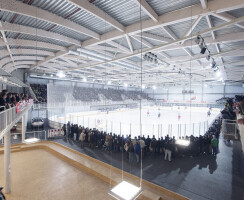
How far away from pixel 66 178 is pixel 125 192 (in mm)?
5351

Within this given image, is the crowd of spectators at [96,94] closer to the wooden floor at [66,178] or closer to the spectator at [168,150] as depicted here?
the spectator at [168,150]

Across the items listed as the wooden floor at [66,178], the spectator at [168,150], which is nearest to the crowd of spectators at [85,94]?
the wooden floor at [66,178]

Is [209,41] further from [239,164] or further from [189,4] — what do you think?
[239,164]

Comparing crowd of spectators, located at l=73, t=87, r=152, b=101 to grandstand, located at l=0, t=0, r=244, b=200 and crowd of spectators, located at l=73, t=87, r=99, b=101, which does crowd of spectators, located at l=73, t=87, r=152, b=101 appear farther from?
grandstand, located at l=0, t=0, r=244, b=200

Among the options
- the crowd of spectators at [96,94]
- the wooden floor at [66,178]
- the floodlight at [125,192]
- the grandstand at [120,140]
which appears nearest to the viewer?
the floodlight at [125,192]

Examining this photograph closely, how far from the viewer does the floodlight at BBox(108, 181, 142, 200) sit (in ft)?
10.6

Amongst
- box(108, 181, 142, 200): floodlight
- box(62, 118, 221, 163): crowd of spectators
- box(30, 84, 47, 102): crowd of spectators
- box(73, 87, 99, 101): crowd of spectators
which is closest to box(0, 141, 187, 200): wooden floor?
box(62, 118, 221, 163): crowd of spectators

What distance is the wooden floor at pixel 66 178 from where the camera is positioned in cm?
606

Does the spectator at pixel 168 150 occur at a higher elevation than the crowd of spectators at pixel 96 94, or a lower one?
lower

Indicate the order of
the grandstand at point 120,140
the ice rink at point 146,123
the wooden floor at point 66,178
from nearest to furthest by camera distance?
the grandstand at point 120,140 < the wooden floor at point 66,178 < the ice rink at point 146,123

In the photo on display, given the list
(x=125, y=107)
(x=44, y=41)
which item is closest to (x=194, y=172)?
(x=44, y=41)

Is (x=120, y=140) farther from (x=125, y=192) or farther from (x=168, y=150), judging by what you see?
(x=125, y=192)

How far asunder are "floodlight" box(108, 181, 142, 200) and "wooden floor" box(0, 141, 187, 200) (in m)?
1.92

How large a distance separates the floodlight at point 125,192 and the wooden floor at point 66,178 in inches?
75.4
